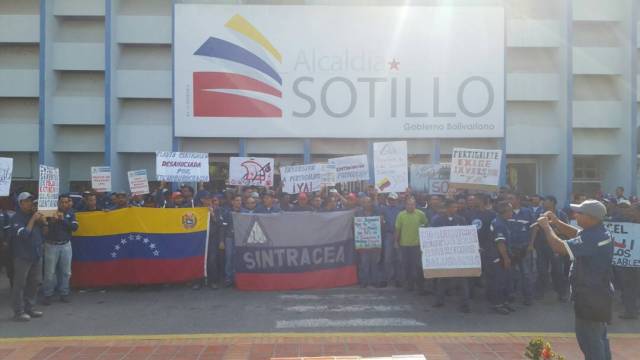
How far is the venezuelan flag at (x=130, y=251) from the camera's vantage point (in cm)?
1046

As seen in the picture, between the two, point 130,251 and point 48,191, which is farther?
point 130,251

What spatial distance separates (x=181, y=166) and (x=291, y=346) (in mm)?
7409

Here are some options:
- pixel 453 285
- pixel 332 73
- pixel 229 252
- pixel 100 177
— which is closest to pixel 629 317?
pixel 453 285

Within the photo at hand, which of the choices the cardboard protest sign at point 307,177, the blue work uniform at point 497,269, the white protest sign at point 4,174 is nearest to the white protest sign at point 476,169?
the blue work uniform at point 497,269

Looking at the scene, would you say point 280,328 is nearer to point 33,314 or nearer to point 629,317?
point 33,314

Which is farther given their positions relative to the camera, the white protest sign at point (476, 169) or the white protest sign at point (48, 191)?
the white protest sign at point (476, 169)

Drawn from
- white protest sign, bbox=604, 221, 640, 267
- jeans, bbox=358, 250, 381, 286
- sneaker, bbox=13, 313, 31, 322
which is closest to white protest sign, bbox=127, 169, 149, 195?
sneaker, bbox=13, 313, 31, 322

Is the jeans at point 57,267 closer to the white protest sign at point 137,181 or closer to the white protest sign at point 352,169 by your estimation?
the white protest sign at point 137,181

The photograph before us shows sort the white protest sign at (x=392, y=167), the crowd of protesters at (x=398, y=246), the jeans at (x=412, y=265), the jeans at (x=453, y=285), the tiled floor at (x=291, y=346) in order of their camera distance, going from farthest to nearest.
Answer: the white protest sign at (x=392, y=167) < the jeans at (x=412, y=265) < the jeans at (x=453, y=285) < the crowd of protesters at (x=398, y=246) < the tiled floor at (x=291, y=346)

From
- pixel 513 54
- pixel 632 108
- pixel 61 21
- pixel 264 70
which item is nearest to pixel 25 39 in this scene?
pixel 61 21

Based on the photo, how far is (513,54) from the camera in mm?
21734

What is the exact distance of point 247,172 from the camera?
13.9 m

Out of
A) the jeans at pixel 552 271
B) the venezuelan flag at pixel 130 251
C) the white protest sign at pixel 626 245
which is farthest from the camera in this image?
the venezuelan flag at pixel 130 251

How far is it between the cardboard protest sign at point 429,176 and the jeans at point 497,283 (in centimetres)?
620
